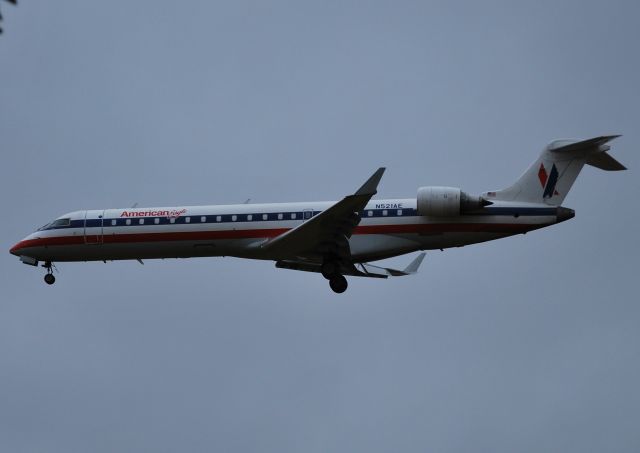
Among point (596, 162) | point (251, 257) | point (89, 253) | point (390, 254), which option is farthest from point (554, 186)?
point (89, 253)

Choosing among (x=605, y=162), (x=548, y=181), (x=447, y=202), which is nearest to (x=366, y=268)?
(x=447, y=202)

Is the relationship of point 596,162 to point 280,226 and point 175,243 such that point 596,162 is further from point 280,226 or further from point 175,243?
point 175,243

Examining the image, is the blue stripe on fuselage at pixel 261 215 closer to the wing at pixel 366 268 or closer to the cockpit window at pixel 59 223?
the cockpit window at pixel 59 223

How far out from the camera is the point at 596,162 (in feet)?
89.5

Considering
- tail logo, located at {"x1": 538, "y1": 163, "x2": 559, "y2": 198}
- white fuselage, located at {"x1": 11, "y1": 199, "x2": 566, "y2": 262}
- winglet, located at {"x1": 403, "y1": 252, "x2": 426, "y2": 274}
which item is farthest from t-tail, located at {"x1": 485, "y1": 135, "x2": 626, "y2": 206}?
winglet, located at {"x1": 403, "y1": 252, "x2": 426, "y2": 274}

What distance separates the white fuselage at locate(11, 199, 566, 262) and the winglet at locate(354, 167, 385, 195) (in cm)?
263

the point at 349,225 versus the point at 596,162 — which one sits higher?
the point at 596,162

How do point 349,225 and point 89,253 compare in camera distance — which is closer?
point 349,225

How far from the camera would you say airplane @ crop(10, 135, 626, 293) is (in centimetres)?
2666

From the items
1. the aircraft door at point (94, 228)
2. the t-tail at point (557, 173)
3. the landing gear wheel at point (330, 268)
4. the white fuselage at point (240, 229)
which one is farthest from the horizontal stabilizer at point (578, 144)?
the aircraft door at point (94, 228)

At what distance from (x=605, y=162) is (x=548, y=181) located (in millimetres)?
1871

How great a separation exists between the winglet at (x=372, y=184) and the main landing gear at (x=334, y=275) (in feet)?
12.9

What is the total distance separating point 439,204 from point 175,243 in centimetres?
858

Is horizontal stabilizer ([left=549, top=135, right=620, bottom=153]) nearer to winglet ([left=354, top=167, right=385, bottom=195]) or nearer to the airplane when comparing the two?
the airplane
